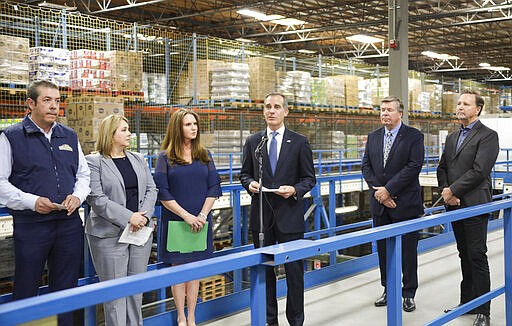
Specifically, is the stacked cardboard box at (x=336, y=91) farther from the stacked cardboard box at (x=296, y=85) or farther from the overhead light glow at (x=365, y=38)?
the overhead light glow at (x=365, y=38)

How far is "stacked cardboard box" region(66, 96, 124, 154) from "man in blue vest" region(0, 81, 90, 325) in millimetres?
7218

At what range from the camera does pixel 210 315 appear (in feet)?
14.6

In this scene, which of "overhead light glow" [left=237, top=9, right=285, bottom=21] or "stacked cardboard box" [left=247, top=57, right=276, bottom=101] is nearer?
"stacked cardboard box" [left=247, top=57, right=276, bottom=101]

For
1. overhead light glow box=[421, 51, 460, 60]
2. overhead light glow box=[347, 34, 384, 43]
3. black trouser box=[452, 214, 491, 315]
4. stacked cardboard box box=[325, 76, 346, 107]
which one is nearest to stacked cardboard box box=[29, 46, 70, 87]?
stacked cardboard box box=[325, 76, 346, 107]

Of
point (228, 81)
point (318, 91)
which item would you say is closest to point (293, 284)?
point (228, 81)

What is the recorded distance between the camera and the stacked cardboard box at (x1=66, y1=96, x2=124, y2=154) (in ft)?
34.5

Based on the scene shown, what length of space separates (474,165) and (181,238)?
2.26 m

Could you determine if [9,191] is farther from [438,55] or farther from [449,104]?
[438,55]

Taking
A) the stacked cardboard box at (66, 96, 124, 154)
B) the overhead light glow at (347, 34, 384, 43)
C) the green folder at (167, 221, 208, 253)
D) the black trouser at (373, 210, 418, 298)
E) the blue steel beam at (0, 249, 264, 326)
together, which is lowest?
the black trouser at (373, 210, 418, 298)

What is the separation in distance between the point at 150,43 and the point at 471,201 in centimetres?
1116

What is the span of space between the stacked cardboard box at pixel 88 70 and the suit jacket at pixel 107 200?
7.93 metres

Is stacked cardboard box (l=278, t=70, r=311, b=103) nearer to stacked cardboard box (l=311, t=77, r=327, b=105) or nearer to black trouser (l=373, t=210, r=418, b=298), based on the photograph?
stacked cardboard box (l=311, t=77, r=327, b=105)

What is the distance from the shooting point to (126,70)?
11.7m

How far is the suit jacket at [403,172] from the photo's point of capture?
458cm
